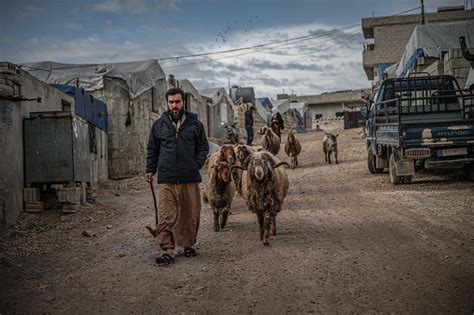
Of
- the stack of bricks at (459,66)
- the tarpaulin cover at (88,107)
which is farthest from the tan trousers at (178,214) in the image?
the stack of bricks at (459,66)

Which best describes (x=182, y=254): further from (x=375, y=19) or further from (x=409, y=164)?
(x=375, y=19)

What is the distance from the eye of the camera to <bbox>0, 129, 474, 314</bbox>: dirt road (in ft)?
14.2

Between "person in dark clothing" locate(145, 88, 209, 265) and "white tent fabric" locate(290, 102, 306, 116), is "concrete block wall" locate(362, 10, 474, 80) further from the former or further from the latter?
"person in dark clothing" locate(145, 88, 209, 265)

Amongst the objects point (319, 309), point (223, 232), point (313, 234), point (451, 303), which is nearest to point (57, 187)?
point (223, 232)

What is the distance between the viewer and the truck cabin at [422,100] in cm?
1228

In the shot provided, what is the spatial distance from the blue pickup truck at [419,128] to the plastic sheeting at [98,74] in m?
8.06

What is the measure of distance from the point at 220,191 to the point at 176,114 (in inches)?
79.1

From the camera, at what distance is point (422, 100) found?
12719 millimetres

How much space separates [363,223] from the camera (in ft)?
25.2

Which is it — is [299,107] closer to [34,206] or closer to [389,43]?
[389,43]

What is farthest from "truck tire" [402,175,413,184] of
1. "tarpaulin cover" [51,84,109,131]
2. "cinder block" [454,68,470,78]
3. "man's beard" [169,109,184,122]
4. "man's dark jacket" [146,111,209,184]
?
"tarpaulin cover" [51,84,109,131]

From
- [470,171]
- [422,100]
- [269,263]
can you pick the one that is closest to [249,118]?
[422,100]

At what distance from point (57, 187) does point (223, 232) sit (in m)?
4.07

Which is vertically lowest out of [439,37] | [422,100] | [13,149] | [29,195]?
[29,195]
